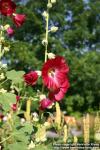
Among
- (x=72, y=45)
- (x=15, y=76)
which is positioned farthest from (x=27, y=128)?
(x=72, y=45)

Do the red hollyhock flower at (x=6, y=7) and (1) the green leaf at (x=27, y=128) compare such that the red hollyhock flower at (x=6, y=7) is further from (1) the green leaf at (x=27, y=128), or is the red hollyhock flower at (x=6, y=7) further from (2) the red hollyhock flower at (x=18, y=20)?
(1) the green leaf at (x=27, y=128)

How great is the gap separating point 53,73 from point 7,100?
252mm

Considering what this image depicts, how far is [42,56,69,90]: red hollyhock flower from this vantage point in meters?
2.77

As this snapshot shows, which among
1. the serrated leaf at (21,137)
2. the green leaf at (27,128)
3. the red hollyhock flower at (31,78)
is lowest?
the serrated leaf at (21,137)

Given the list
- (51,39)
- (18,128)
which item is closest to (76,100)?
(51,39)

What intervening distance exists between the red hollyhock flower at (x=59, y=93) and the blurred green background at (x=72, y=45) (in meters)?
27.2

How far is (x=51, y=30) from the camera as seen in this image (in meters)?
2.98

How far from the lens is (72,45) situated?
33062mm

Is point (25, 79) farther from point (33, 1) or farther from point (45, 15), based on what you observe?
point (33, 1)

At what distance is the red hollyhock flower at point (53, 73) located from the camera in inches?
109

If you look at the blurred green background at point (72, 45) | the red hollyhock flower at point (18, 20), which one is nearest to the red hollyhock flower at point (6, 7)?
the red hollyhock flower at point (18, 20)

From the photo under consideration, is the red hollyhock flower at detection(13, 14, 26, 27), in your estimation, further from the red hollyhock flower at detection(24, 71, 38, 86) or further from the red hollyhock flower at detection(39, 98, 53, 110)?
the red hollyhock flower at detection(39, 98, 53, 110)

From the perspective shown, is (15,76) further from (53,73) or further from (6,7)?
(6,7)

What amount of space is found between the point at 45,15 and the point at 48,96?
0.44 metres
